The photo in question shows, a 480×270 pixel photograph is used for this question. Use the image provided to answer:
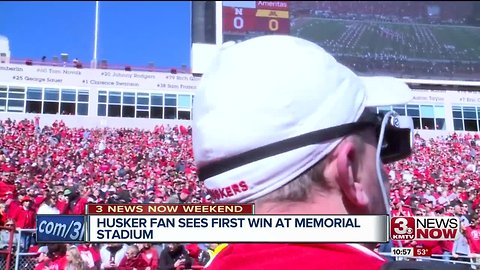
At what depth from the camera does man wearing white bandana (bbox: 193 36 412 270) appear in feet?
1.82

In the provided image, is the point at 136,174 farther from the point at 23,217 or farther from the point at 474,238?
the point at 474,238

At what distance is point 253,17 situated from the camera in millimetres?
3498

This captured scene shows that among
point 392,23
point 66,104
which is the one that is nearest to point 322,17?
point 392,23

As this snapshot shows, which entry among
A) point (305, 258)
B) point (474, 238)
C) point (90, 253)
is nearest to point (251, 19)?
point (474, 238)

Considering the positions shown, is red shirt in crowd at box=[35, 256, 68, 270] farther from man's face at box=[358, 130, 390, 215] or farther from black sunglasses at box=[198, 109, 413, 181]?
man's face at box=[358, 130, 390, 215]

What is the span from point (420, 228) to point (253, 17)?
223 centimetres

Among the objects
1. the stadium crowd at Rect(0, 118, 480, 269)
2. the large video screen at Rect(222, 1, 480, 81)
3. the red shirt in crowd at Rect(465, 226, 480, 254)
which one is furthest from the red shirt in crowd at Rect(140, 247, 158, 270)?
the red shirt in crowd at Rect(465, 226, 480, 254)

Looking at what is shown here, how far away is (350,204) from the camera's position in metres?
0.58

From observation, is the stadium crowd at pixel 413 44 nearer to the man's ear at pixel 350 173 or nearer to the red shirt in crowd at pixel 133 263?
the red shirt in crowd at pixel 133 263

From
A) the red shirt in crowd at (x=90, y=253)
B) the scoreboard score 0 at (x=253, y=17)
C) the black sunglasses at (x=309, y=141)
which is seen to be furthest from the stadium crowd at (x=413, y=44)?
the black sunglasses at (x=309, y=141)

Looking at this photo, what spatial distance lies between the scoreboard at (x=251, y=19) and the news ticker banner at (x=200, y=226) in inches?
99.2

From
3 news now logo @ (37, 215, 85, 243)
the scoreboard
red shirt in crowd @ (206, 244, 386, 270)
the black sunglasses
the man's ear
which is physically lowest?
red shirt in crowd @ (206, 244, 386, 270)

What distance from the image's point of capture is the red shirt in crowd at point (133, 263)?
6.02 feet

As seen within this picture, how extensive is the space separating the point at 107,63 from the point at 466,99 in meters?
1.28
